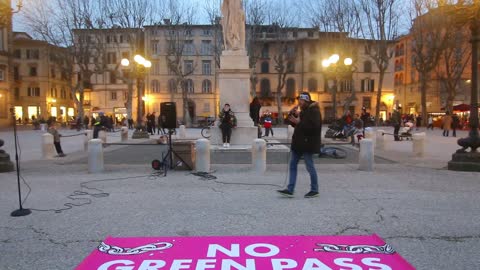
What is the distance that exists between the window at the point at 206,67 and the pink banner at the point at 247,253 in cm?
6386

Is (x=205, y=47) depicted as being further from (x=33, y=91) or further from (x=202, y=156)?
(x=202, y=156)

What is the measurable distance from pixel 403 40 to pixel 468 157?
67.3m

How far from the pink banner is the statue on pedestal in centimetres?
1394

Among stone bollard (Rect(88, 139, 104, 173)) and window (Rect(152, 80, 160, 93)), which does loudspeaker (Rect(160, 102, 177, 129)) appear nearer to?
stone bollard (Rect(88, 139, 104, 173))

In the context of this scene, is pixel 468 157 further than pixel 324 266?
Yes

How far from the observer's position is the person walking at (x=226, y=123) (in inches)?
627

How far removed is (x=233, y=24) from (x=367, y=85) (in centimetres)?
5404

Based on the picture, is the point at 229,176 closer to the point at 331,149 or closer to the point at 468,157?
the point at 331,149

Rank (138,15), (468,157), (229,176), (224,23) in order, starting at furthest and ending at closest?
(138,15), (224,23), (468,157), (229,176)

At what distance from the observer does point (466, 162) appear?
10.8 metres

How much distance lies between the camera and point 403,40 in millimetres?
71812

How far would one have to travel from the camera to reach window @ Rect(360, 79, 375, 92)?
67.3m

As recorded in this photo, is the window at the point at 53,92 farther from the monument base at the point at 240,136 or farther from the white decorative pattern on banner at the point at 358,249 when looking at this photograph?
the white decorative pattern on banner at the point at 358,249

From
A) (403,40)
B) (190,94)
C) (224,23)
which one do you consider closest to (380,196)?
(224,23)
